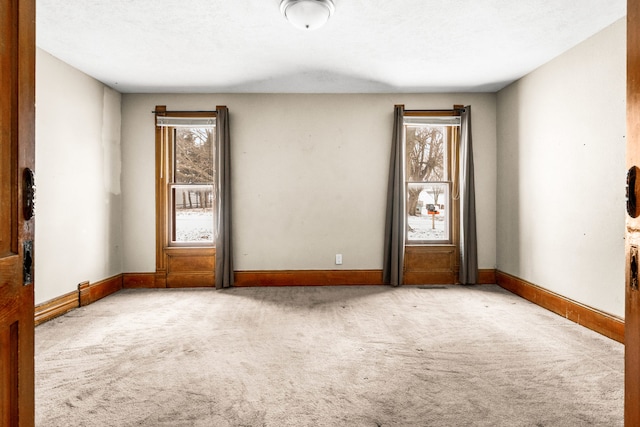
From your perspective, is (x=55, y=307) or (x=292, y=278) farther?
(x=292, y=278)

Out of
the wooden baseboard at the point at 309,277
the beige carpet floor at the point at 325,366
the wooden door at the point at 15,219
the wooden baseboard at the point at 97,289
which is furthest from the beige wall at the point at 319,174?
the wooden door at the point at 15,219

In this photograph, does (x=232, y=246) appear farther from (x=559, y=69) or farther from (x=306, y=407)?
(x=559, y=69)

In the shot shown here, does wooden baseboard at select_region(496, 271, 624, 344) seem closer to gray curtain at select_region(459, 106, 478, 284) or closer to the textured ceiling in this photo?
gray curtain at select_region(459, 106, 478, 284)

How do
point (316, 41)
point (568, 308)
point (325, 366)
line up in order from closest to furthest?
point (325, 366), point (316, 41), point (568, 308)

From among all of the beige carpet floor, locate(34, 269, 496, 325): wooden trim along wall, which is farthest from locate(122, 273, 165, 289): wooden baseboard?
the beige carpet floor

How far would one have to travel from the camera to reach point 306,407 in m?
2.01

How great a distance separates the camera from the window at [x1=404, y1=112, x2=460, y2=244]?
512 centimetres

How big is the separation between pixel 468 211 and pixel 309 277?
234cm

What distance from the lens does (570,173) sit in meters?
3.59

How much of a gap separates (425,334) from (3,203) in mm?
2998

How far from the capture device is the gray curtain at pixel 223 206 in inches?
190

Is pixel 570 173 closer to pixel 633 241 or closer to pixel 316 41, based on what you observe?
pixel 316 41

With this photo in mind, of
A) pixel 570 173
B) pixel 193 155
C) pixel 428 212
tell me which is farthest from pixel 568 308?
pixel 193 155

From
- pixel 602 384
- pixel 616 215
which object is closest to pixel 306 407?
pixel 602 384
